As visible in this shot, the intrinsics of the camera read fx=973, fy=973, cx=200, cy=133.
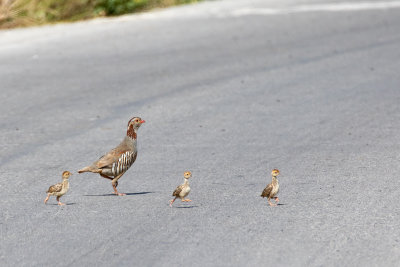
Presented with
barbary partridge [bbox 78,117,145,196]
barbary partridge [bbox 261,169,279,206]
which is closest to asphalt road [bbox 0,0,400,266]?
barbary partridge [bbox 261,169,279,206]

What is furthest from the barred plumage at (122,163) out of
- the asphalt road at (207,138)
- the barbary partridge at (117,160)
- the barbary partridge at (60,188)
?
the barbary partridge at (60,188)

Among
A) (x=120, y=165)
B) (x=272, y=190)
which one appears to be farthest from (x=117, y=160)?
(x=272, y=190)

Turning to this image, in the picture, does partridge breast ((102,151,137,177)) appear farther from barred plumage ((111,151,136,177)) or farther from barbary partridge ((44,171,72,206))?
barbary partridge ((44,171,72,206))

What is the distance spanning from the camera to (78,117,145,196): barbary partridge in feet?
25.2

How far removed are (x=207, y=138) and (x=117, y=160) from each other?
291 centimetres

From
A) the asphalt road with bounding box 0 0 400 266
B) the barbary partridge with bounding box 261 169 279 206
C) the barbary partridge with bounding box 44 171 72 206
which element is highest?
the barbary partridge with bounding box 44 171 72 206

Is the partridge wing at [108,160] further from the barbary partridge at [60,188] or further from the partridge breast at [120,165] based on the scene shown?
the barbary partridge at [60,188]

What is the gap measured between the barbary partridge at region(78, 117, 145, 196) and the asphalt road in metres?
0.24

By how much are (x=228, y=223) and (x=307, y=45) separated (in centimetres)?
1085

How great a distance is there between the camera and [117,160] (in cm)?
768

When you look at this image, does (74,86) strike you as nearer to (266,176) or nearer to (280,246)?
(266,176)

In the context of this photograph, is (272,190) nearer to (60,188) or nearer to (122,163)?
(122,163)

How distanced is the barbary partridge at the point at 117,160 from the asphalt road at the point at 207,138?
24 centimetres

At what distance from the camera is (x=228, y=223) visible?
7074mm
